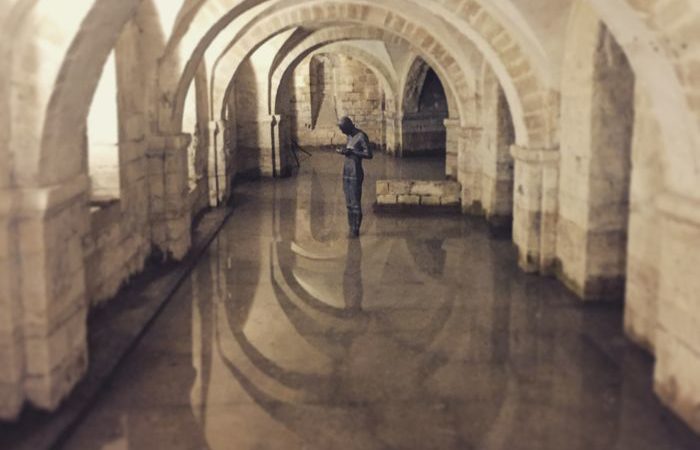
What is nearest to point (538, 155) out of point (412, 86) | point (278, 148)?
point (278, 148)

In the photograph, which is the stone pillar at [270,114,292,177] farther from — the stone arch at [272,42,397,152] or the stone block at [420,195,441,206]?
the stone block at [420,195,441,206]

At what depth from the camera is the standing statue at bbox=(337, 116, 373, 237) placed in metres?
9.15

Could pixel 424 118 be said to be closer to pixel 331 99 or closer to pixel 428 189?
pixel 331 99

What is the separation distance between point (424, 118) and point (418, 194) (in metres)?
9.52

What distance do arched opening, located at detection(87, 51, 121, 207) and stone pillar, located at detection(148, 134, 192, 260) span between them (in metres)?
0.99

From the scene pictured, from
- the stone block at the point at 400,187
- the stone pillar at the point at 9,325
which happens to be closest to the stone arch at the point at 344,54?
the stone block at the point at 400,187

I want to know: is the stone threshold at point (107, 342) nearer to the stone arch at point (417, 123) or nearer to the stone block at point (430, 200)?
the stone block at point (430, 200)

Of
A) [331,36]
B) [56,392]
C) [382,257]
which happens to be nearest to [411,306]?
[382,257]

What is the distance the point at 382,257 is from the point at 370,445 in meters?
4.61

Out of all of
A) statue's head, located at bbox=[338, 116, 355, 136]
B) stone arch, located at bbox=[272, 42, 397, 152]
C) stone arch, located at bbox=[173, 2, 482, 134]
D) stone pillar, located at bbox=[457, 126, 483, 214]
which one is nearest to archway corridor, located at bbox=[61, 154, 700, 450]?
statue's head, located at bbox=[338, 116, 355, 136]

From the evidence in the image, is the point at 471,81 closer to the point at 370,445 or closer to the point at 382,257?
the point at 382,257

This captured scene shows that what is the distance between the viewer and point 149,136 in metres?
7.34

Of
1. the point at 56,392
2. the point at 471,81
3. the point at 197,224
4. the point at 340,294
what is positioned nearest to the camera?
the point at 56,392

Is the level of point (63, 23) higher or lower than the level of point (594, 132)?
higher
